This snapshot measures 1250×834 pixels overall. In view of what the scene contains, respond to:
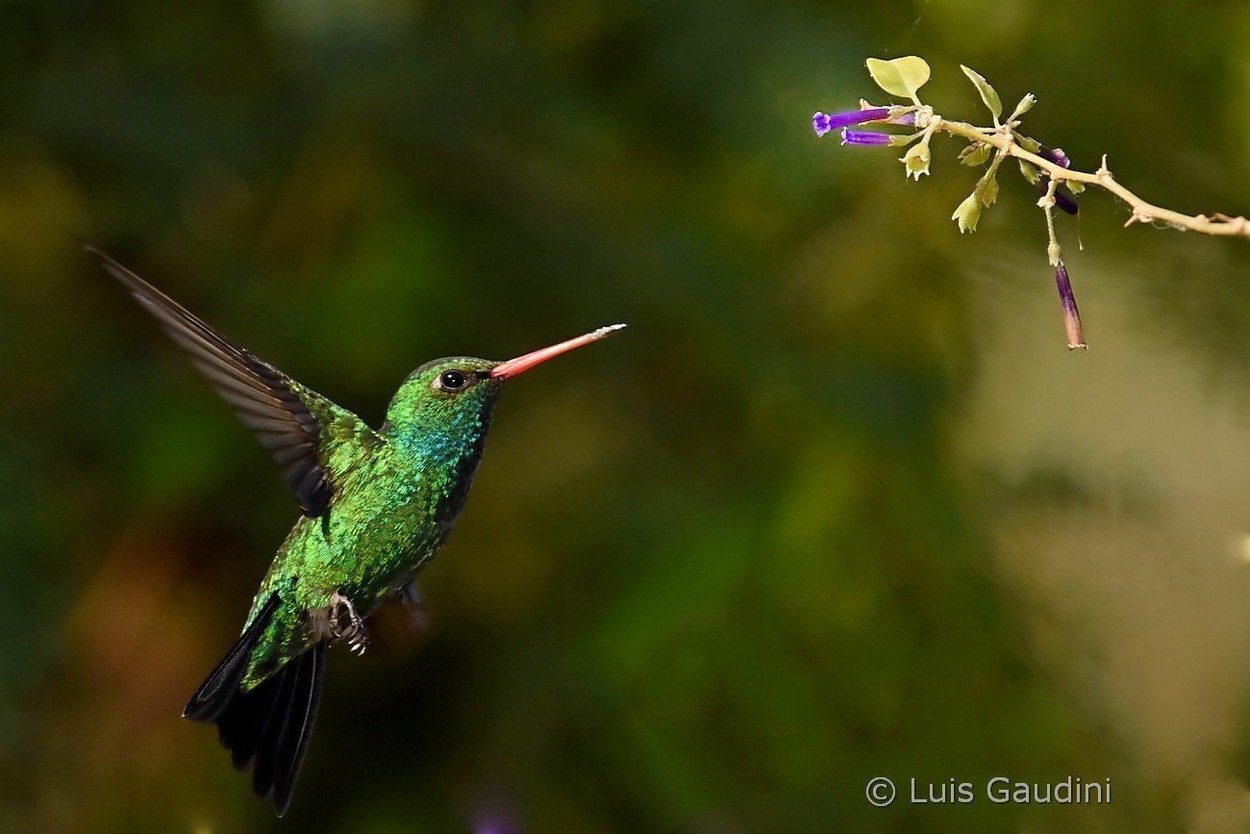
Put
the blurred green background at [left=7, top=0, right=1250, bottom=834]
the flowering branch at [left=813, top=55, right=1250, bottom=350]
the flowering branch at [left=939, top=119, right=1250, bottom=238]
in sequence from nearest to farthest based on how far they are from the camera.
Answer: the flowering branch at [left=939, top=119, right=1250, bottom=238]
the flowering branch at [left=813, top=55, right=1250, bottom=350]
the blurred green background at [left=7, top=0, right=1250, bottom=834]

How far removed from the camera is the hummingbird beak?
1028 millimetres

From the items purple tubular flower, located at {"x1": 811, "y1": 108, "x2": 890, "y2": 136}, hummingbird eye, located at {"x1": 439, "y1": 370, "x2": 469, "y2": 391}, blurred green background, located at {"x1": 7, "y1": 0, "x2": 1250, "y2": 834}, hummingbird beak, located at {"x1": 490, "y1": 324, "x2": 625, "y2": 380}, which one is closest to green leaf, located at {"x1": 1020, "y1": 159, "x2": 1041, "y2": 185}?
purple tubular flower, located at {"x1": 811, "y1": 108, "x2": 890, "y2": 136}

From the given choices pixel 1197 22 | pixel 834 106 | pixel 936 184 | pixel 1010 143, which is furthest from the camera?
pixel 936 184

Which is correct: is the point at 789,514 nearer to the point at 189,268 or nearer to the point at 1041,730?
the point at 1041,730

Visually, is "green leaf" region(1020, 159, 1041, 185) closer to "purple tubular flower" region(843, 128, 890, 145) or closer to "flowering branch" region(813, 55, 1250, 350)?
"flowering branch" region(813, 55, 1250, 350)

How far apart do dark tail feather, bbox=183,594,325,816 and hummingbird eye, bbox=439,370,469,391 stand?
270 millimetres

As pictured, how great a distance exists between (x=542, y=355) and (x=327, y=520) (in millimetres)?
358

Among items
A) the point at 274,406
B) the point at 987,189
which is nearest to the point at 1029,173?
the point at 987,189

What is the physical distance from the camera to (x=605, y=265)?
93.4 inches

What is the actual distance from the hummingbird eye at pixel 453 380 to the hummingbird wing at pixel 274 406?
0.36 ft

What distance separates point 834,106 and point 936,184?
442 millimetres

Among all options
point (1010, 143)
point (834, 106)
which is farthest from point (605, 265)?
point (1010, 143)

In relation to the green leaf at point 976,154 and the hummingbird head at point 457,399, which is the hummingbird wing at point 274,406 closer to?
the hummingbird head at point 457,399

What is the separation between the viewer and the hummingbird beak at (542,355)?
1.03 m
